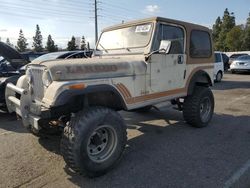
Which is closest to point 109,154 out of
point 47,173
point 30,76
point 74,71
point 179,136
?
point 47,173

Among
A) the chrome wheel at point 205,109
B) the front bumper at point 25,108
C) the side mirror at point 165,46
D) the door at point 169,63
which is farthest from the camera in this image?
the chrome wheel at point 205,109

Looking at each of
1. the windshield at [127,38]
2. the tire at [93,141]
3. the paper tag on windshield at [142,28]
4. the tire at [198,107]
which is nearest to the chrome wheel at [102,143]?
the tire at [93,141]

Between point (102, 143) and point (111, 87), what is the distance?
2.75 ft

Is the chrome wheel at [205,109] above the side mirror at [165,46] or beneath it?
beneath

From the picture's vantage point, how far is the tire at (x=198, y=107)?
20.2 feet

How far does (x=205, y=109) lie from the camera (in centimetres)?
665

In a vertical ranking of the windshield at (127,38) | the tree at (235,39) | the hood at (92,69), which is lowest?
the hood at (92,69)

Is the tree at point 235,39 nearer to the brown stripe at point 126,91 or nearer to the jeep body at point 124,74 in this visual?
the jeep body at point 124,74

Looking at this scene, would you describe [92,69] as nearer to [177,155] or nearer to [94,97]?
[94,97]

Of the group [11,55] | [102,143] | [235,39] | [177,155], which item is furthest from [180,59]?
[235,39]

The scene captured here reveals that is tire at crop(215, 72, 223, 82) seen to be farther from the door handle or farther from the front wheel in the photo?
the door handle

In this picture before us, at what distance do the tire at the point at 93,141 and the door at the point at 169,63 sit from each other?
1.25 meters

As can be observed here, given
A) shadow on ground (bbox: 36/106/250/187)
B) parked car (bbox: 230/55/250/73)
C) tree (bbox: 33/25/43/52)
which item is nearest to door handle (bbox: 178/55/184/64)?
shadow on ground (bbox: 36/106/250/187)

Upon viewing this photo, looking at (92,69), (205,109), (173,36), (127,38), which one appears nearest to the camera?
(92,69)
